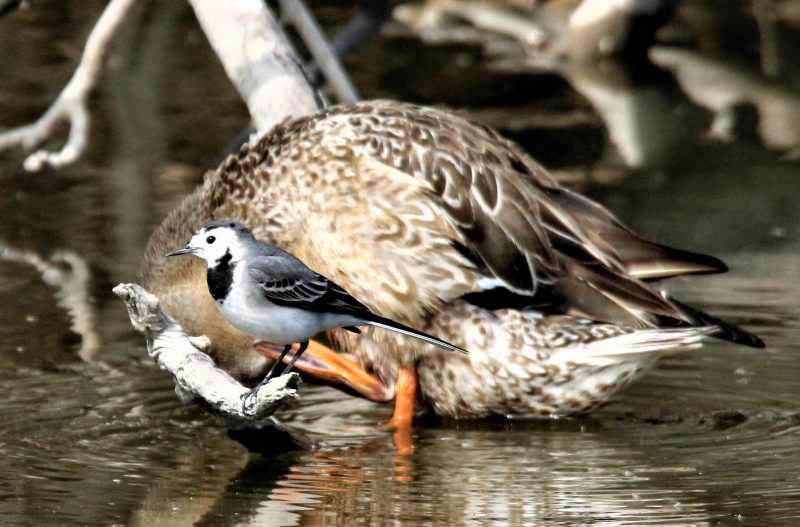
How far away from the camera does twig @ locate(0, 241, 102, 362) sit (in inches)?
269

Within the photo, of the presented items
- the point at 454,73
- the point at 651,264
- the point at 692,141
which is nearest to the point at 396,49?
the point at 454,73

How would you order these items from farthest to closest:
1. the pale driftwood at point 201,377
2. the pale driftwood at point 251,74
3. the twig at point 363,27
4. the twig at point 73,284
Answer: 1. the twig at point 363,27
2. the twig at point 73,284
3. the pale driftwood at point 251,74
4. the pale driftwood at point 201,377

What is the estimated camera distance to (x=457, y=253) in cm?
585

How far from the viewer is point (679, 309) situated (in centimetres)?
586

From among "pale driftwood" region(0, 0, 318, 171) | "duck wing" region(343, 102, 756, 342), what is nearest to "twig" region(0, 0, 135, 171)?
"pale driftwood" region(0, 0, 318, 171)

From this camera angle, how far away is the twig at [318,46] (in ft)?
24.6

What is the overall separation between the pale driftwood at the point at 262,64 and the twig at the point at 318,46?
0.77 meters

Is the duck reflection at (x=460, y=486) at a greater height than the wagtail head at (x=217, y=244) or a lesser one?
lesser

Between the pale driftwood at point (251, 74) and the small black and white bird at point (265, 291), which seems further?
the pale driftwood at point (251, 74)

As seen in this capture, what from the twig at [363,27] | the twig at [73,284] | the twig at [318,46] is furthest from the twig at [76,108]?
the twig at [363,27]

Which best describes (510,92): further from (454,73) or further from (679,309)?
(679,309)

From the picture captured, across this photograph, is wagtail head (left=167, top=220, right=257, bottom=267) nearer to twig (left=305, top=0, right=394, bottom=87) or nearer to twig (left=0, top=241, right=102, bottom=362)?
twig (left=0, top=241, right=102, bottom=362)

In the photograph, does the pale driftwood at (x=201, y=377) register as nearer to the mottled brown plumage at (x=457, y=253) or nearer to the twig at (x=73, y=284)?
the mottled brown plumage at (x=457, y=253)

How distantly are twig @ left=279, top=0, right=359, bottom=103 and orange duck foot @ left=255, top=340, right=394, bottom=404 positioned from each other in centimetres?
183
